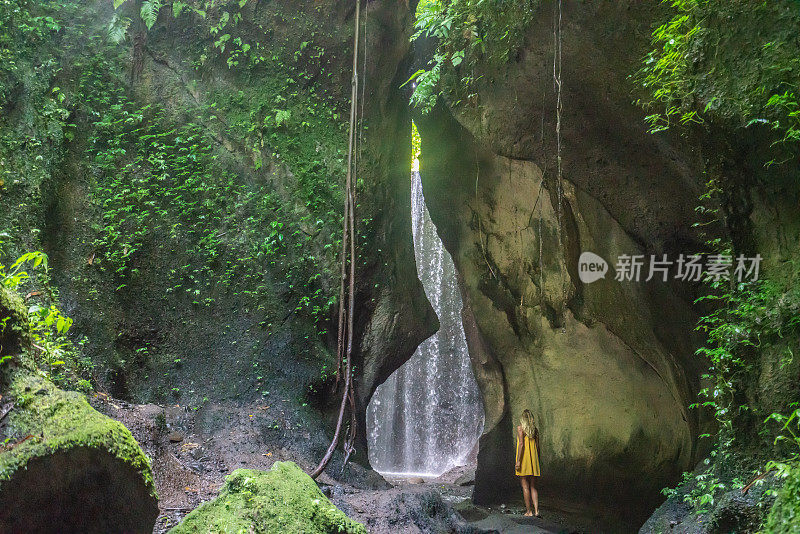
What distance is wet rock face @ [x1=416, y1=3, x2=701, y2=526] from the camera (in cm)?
637

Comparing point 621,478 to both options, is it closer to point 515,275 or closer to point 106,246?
point 515,275

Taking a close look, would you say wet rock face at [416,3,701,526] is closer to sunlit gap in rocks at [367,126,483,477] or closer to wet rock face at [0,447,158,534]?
sunlit gap in rocks at [367,126,483,477]

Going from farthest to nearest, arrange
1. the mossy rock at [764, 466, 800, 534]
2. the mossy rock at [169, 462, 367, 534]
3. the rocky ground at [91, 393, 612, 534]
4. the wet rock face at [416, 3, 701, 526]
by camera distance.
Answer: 1. the wet rock face at [416, 3, 701, 526]
2. the rocky ground at [91, 393, 612, 534]
3. the mossy rock at [169, 462, 367, 534]
4. the mossy rock at [764, 466, 800, 534]

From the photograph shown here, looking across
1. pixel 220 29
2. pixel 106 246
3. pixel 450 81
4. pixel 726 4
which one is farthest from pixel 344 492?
pixel 220 29

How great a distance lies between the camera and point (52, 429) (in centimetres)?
266

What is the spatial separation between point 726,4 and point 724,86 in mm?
637

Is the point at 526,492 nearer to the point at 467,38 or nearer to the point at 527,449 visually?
the point at 527,449

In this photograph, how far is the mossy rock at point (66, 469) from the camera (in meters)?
2.48

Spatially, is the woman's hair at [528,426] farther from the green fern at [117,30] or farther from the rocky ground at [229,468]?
the green fern at [117,30]

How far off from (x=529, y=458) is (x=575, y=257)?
289 centimetres

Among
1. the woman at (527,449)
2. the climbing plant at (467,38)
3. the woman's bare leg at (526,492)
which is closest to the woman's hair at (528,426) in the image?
the woman at (527,449)

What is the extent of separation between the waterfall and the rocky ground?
8.09 meters

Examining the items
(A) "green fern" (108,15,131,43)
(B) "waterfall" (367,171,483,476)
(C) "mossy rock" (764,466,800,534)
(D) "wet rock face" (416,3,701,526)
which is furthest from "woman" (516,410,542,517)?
(B) "waterfall" (367,171,483,476)

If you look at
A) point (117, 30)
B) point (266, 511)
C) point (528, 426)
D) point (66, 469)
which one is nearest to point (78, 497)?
point (66, 469)
